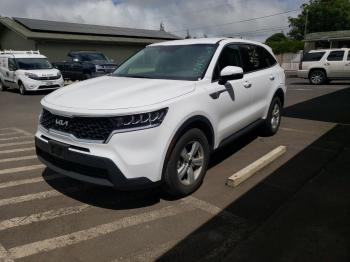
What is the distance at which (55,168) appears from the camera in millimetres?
4074

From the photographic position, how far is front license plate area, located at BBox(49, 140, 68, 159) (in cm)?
383

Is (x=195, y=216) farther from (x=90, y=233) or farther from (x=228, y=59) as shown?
(x=228, y=59)

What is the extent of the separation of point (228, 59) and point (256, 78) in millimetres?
890

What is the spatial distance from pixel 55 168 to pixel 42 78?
14173 millimetres

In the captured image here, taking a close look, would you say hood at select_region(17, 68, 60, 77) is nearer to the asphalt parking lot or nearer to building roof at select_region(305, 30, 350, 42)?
the asphalt parking lot

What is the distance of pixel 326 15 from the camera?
6144 cm

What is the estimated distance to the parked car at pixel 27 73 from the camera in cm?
1698

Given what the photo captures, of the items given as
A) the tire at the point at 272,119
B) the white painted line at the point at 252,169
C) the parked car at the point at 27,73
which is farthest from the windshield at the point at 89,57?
the white painted line at the point at 252,169

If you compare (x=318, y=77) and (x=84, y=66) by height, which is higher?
(x=84, y=66)

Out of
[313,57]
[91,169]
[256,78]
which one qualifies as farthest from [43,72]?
[91,169]

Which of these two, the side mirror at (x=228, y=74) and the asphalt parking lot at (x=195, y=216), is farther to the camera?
the side mirror at (x=228, y=74)

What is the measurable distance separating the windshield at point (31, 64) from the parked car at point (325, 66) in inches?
520

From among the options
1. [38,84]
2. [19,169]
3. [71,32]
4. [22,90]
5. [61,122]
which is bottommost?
[22,90]

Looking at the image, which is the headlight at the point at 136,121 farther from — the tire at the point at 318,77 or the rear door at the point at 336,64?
the tire at the point at 318,77
